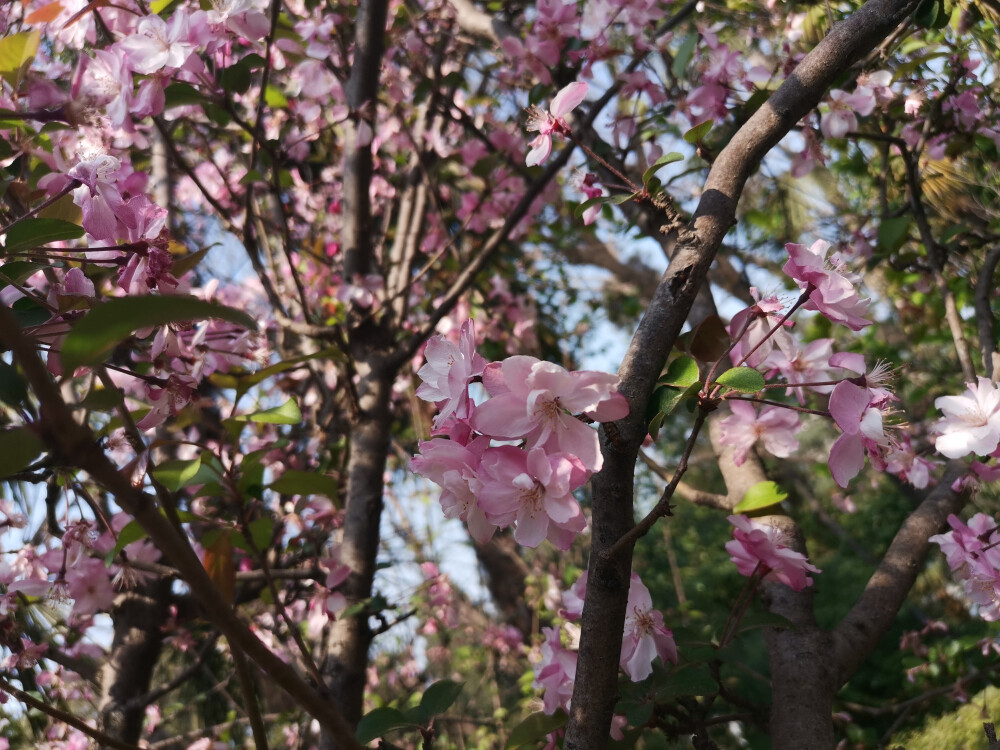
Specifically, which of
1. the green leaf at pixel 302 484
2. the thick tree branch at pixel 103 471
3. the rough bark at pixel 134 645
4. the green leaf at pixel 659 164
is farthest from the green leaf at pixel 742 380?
the rough bark at pixel 134 645

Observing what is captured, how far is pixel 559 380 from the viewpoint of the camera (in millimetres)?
498

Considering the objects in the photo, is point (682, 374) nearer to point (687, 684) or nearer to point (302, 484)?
point (687, 684)

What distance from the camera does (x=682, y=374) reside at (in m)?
0.59

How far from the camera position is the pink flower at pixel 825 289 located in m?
0.63

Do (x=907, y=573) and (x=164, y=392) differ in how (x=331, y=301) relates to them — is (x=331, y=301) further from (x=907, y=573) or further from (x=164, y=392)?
(x=907, y=573)

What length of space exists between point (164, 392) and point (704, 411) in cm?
57

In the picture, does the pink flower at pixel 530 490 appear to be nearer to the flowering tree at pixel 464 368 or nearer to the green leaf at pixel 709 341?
the flowering tree at pixel 464 368

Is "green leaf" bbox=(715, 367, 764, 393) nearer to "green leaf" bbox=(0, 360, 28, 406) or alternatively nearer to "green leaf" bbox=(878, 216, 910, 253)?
"green leaf" bbox=(0, 360, 28, 406)

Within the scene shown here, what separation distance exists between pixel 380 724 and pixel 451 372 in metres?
0.40

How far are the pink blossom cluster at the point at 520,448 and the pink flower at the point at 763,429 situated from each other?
40 cm

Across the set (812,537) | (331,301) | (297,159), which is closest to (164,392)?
(297,159)

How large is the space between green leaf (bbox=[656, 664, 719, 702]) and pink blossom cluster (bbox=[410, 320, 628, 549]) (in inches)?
10.3

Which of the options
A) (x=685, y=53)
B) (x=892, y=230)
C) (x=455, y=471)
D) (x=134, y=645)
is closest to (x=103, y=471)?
(x=455, y=471)

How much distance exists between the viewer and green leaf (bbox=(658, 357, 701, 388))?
58 cm
